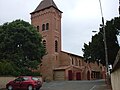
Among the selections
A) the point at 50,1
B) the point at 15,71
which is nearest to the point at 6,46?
the point at 15,71

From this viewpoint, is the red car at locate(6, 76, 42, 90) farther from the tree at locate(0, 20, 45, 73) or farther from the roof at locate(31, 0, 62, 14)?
the roof at locate(31, 0, 62, 14)

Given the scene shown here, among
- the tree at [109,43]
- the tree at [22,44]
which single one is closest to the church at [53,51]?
the tree at [22,44]

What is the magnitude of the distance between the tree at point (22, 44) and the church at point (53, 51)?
16.2 meters

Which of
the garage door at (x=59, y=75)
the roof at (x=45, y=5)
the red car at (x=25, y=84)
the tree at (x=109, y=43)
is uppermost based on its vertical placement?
the roof at (x=45, y=5)

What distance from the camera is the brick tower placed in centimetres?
6819

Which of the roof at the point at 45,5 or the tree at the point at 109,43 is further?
the roof at the point at 45,5

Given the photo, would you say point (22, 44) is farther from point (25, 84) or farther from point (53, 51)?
point (53, 51)

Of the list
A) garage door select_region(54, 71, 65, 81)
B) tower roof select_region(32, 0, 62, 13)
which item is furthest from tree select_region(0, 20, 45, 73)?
tower roof select_region(32, 0, 62, 13)

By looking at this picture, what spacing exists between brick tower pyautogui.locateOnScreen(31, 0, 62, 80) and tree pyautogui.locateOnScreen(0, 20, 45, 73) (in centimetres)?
1794

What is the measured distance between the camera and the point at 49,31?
2783 inches

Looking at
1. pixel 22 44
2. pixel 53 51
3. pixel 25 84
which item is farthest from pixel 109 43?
pixel 53 51

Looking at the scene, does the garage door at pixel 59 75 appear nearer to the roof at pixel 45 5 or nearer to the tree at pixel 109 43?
the roof at pixel 45 5

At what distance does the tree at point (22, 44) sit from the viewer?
152 feet

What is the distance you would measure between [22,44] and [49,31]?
22602 millimetres
